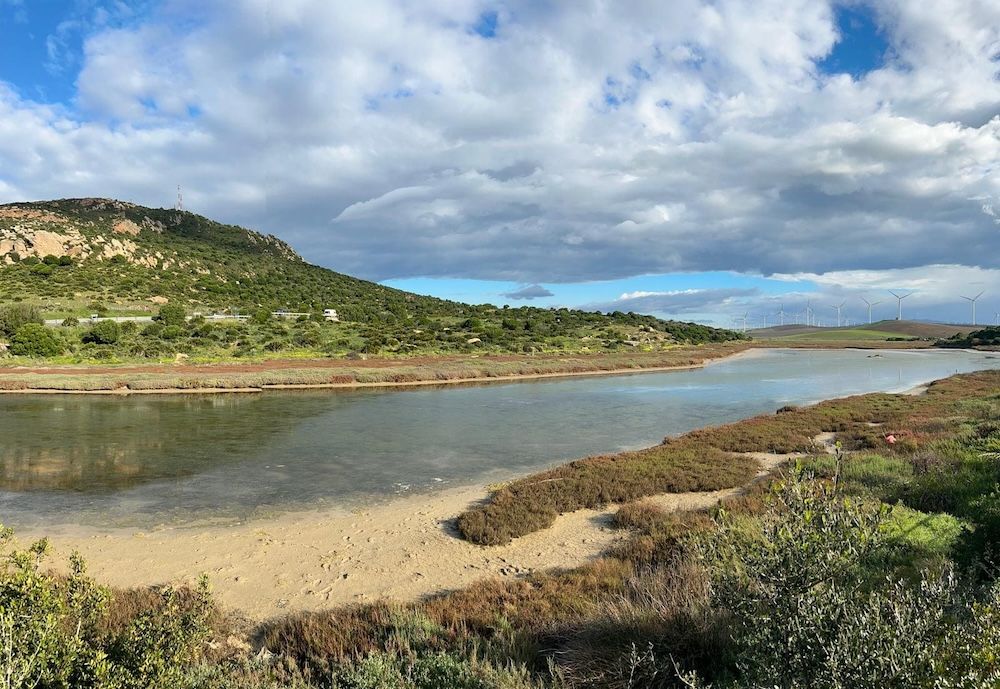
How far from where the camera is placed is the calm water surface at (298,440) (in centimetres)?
1466

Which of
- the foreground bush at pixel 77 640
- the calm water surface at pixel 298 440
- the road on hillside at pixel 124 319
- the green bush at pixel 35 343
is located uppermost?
the road on hillside at pixel 124 319

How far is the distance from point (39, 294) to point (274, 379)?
48.8m

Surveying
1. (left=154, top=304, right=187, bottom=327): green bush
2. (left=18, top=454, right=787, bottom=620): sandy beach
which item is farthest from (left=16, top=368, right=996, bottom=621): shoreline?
(left=154, top=304, right=187, bottom=327): green bush

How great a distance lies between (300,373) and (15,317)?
29676mm

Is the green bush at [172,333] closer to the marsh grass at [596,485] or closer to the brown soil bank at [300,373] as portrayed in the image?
the brown soil bank at [300,373]

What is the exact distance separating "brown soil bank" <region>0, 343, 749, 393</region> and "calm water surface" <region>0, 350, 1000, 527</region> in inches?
142

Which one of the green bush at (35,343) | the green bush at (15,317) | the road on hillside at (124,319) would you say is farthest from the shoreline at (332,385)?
the road on hillside at (124,319)

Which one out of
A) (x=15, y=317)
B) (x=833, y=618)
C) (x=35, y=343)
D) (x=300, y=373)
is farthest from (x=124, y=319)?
(x=833, y=618)

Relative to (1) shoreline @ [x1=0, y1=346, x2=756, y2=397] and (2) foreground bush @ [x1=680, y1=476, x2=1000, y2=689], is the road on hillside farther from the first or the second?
(2) foreground bush @ [x1=680, y1=476, x2=1000, y2=689]

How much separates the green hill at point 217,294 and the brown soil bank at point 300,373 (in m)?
6.64

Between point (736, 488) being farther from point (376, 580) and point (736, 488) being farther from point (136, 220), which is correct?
point (136, 220)

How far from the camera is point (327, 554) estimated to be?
1066 cm

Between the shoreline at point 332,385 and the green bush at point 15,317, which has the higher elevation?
the green bush at point 15,317

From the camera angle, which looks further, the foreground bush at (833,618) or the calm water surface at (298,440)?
the calm water surface at (298,440)
